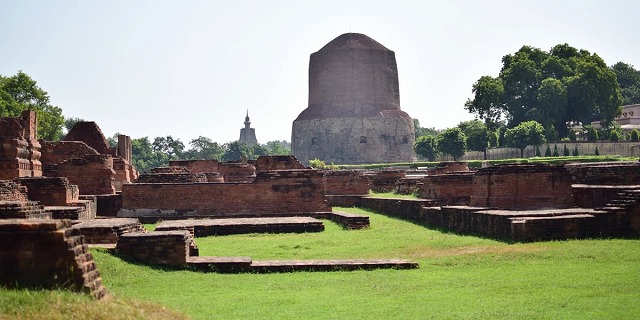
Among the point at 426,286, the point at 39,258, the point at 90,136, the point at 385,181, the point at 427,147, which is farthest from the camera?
the point at 427,147

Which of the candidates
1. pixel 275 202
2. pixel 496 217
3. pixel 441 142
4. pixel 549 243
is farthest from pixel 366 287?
pixel 441 142

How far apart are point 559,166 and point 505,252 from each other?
3.88 metres

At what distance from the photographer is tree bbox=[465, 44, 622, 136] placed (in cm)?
4541

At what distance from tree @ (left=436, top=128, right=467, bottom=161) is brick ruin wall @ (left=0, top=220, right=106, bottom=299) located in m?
48.6

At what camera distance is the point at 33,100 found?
4081cm

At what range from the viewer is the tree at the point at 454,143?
2077 inches

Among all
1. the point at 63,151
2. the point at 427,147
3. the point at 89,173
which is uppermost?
the point at 427,147

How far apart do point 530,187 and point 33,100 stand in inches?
1344

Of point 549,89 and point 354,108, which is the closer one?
point 549,89

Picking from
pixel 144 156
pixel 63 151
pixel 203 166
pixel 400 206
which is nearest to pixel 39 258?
pixel 400 206

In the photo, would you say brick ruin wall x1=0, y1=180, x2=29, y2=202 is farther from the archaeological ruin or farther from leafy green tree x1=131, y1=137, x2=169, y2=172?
leafy green tree x1=131, y1=137, x2=169, y2=172

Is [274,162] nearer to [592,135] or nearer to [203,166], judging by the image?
[203,166]

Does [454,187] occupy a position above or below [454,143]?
below

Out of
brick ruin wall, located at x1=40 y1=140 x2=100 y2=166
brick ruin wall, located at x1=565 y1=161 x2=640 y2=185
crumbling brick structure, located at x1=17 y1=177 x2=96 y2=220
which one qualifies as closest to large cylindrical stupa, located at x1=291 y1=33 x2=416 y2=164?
brick ruin wall, located at x1=40 y1=140 x2=100 y2=166
